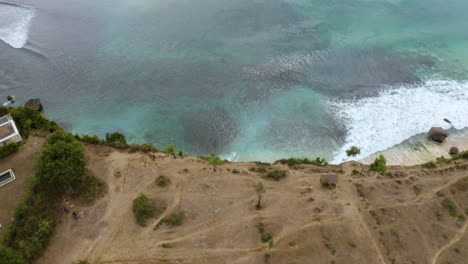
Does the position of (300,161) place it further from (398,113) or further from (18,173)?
(18,173)

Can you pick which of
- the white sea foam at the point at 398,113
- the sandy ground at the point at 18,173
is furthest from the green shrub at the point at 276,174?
the sandy ground at the point at 18,173

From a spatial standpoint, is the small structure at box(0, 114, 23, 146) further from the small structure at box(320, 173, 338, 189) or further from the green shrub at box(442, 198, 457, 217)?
the green shrub at box(442, 198, 457, 217)

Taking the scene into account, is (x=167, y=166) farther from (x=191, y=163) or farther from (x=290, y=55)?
(x=290, y=55)

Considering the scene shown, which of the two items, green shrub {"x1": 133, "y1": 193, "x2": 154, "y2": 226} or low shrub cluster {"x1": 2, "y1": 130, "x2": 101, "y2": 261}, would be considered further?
green shrub {"x1": 133, "y1": 193, "x2": 154, "y2": 226}

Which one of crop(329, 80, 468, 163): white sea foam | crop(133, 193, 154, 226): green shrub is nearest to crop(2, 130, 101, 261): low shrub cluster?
crop(133, 193, 154, 226): green shrub

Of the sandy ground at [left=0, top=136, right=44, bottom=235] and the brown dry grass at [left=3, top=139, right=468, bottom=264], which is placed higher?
the sandy ground at [left=0, top=136, right=44, bottom=235]

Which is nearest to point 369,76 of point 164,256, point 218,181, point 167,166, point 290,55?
point 290,55
